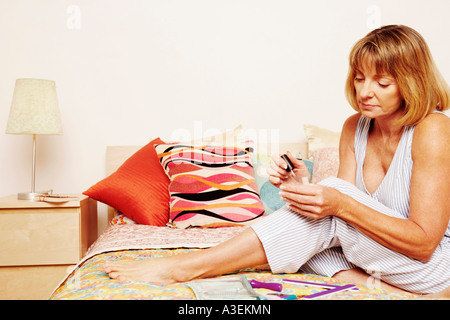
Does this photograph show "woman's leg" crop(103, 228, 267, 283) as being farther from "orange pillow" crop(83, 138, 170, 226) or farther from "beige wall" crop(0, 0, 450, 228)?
"beige wall" crop(0, 0, 450, 228)

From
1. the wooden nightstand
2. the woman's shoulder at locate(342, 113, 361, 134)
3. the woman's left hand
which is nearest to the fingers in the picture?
the woman's left hand

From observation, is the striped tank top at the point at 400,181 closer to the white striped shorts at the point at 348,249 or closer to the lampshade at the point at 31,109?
the white striped shorts at the point at 348,249

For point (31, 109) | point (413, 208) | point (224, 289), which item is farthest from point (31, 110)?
point (413, 208)

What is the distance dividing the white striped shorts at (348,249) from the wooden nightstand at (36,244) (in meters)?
1.20

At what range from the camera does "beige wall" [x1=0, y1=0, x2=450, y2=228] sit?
2.58m

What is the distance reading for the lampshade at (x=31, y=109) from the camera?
7.24 ft

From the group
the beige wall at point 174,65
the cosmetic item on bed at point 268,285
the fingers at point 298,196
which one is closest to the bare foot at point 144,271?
the cosmetic item on bed at point 268,285

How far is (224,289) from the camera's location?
3.49 ft

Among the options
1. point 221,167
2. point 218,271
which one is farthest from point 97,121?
point 218,271

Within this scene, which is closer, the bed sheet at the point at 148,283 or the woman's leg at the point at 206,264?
the bed sheet at the point at 148,283

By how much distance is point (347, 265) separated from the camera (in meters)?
1.27

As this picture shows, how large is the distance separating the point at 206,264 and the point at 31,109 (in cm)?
148

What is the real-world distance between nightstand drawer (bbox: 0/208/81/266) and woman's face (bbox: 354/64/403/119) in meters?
1.44
